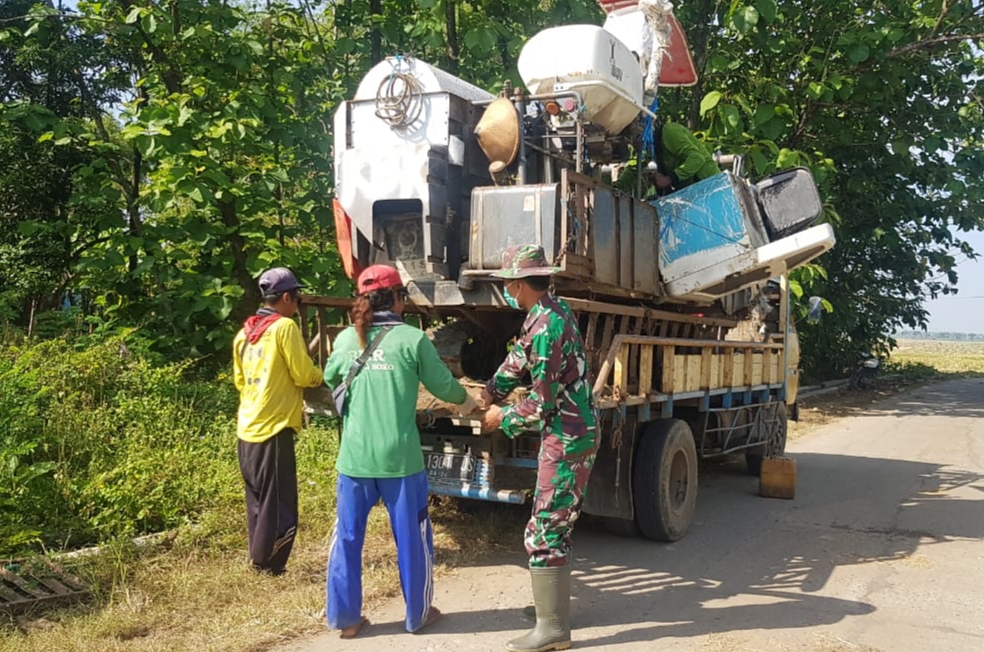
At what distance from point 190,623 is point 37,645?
0.70 m

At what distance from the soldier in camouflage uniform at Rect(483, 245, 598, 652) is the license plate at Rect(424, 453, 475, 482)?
119 centimetres

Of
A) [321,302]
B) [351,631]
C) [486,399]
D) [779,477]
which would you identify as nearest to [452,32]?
[321,302]

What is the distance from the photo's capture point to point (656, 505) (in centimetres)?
596

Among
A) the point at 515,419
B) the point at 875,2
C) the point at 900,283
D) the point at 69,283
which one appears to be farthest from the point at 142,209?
the point at 900,283

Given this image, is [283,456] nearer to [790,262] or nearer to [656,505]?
[656,505]

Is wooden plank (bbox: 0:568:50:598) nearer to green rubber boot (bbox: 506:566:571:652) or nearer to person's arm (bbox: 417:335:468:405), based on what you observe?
person's arm (bbox: 417:335:468:405)

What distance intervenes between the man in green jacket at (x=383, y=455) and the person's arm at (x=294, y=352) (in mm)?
779

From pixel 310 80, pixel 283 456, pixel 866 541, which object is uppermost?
pixel 310 80

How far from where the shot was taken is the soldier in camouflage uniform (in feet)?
13.2

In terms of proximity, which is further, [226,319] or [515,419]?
[226,319]

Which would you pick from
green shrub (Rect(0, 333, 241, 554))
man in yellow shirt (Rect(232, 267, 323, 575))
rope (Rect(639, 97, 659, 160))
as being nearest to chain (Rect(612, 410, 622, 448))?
man in yellow shirt (Rect(232, 267, 323, 575))

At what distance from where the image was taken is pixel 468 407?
4.59 m

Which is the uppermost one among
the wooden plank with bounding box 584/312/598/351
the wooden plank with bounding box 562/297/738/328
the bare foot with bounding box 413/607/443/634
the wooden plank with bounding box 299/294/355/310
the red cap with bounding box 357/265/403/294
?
the red cap with bounding box 357/265/403/294

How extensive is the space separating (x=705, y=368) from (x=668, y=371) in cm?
88
